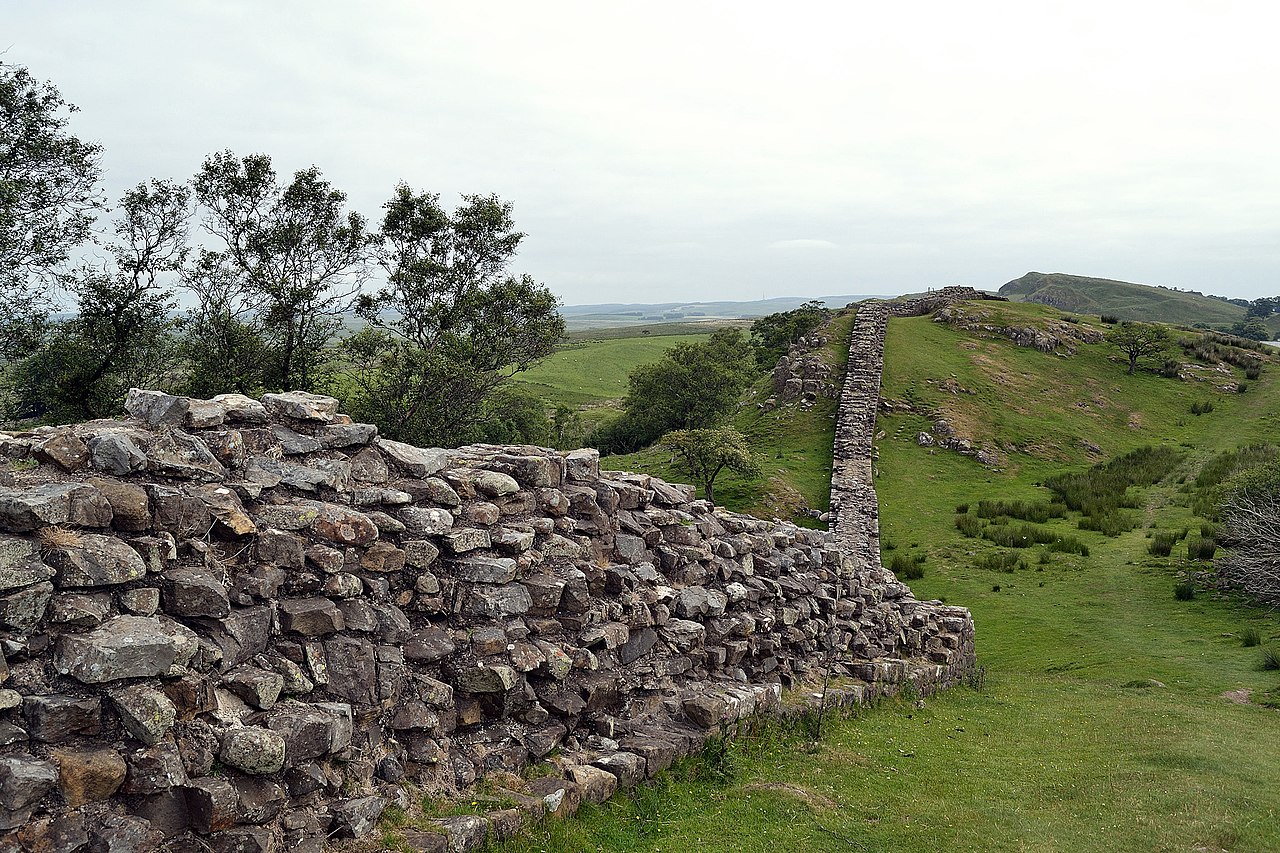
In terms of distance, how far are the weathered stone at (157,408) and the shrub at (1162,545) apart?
3237 cm

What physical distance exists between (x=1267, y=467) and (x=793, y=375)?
29.5 m

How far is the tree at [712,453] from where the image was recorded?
121 ft

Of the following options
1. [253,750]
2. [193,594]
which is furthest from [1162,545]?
[193,594]

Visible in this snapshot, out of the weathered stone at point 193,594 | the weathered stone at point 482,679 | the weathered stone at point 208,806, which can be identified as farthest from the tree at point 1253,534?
the weathered stone at point 193,594

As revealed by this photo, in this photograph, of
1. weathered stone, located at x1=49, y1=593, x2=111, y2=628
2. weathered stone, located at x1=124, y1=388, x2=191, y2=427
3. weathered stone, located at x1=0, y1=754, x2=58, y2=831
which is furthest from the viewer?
weathered stone, located at x1=124, y1=388, x2=191, y2=427

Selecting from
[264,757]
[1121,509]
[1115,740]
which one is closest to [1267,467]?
[1121,509]

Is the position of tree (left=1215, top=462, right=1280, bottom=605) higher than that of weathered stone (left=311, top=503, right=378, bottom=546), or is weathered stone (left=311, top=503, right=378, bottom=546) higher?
weathered stone (left=311, top=503, right=378, bottom=546)

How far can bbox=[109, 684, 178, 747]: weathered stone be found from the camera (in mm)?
6160

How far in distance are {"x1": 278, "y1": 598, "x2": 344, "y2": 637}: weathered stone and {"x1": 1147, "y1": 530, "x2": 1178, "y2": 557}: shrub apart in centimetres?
3095

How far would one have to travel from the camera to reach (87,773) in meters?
5.84

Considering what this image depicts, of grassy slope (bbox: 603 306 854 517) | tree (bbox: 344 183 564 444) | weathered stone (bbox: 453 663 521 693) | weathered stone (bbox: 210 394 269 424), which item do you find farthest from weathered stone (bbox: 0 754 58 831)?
grassy slope (bbox: 603 306 854 517)

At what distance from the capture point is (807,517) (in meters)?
36.6

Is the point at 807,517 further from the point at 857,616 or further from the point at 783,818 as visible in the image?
the point at 783,818

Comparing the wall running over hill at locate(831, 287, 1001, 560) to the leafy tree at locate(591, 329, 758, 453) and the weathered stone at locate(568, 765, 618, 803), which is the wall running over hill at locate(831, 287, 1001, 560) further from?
the weathered stone at locate(568, 765, 618, 803)
